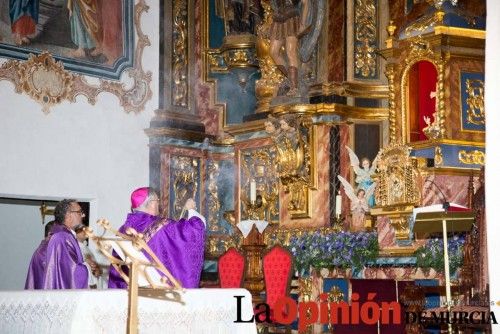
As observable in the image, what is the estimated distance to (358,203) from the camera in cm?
1222

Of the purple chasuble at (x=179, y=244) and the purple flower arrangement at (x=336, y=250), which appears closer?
the purple chasuble at (x=179, y=244)

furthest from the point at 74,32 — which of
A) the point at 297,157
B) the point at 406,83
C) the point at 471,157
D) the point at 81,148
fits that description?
the point at 471,157

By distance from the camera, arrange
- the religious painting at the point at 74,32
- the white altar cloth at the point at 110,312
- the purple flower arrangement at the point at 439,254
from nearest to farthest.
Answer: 1. the white altar cloth at the point at 110,312
2. the purple flower arrangement at the point at 439,254
3. the religious painting at the point at 74,32

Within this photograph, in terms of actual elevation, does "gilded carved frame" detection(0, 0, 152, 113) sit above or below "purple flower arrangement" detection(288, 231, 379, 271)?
above

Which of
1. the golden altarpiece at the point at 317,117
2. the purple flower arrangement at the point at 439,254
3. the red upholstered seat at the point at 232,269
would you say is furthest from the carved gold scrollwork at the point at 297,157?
the purple flower arrangement at the point at 439,254

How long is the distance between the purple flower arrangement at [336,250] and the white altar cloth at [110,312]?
4.65 m

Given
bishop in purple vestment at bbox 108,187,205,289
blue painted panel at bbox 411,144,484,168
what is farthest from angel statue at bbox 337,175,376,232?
bishop in purple vestment at bbox 108,187,205,289

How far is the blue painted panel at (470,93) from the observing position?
10.8 metres

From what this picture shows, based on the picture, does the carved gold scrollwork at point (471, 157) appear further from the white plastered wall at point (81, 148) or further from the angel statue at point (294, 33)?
the white plastered wall at point (81, 148)

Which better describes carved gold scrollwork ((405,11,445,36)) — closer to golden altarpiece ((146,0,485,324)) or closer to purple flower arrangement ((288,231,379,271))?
golden altarpiece ((146,0,485,324))

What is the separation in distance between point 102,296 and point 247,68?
8635 millimetres

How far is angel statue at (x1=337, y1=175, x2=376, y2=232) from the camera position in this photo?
12211 mm

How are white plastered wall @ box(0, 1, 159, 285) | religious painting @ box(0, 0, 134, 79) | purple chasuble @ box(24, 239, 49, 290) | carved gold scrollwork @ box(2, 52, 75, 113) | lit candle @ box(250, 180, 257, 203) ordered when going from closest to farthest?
purple chasuble @ box(24, 239, 49, 290)
white plastered wall @ box(0, 1, 159, 285)
carved gold scrollwork @ box(2, 52, 75, 113)
religious painting @ box(0, 0, 134, 79)
lit candle @ box(250, 180, 257, 203)

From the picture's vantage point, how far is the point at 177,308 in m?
6.88
